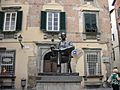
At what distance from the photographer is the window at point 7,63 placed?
17078 mm

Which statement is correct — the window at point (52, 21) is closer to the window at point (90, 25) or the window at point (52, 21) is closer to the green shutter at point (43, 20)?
the green shutter at point (43, 20)

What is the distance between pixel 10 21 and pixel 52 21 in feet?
10.8

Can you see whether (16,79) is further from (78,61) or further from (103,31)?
(103,31)

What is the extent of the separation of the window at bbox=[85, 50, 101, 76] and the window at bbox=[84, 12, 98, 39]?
1306 millimetres

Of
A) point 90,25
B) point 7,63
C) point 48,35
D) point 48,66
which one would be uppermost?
point 90,25

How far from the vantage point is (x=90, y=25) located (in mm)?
18391

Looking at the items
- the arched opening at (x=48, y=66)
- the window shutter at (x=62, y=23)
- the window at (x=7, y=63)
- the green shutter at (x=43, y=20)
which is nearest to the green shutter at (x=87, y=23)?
the window shutter at (x=62, y=23)

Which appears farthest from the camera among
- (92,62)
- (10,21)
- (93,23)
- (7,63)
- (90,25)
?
(93,23)

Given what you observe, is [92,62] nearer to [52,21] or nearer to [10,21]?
[52,21]

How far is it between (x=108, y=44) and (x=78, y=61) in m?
2.87

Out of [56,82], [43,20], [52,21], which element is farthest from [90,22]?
[56,82]

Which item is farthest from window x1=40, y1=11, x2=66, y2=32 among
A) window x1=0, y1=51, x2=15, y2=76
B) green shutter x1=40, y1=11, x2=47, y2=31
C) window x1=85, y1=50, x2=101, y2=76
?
window x1=0, y1=51, x2=15, y2=76

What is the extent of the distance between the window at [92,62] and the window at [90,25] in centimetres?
131

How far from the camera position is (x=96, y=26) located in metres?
18.4
